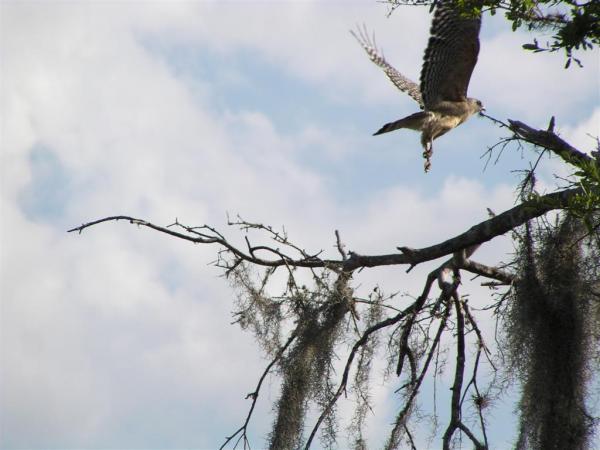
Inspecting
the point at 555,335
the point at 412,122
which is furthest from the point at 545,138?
the point at 412,122

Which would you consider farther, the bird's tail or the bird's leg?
the bird's leg

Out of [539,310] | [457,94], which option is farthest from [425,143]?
[539,310]

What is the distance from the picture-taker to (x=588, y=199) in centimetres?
345

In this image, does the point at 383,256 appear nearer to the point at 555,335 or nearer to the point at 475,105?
the point at 555,335

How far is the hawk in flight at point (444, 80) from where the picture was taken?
21.2ft

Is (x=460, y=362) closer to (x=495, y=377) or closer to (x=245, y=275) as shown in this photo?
(x=495, y=377)

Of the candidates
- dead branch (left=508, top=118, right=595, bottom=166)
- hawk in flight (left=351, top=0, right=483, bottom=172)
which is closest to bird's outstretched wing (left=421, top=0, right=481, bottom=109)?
hawk in flight (left=351, top=0, right=483, bottom=172)

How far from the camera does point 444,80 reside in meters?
6.96

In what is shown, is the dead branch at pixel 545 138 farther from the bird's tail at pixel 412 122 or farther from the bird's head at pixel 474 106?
the bird's head at pixel 474 106

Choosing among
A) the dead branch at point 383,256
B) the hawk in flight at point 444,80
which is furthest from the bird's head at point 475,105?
the dead branch at point 383,256

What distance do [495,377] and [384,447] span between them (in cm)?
60

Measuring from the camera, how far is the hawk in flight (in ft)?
21.2

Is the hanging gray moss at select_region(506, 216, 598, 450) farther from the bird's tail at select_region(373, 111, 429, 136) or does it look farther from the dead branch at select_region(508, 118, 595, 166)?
the bird's tail at select_region(373, 111, 429, 136)

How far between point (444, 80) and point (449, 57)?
0.28 metres
